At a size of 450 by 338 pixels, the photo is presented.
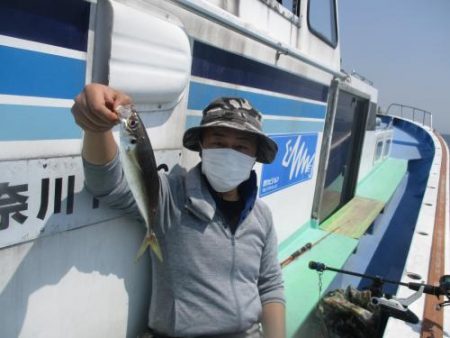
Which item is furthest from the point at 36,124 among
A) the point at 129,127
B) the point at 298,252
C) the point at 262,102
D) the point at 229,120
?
the point at 298,252

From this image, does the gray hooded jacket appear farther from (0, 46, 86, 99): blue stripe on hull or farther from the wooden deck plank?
the wooden deck plank

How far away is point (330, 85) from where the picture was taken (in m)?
3.64

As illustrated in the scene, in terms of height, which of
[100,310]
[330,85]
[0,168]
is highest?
[330,85]

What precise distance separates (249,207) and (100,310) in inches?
27.7

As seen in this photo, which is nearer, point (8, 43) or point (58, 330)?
point (8, 43)

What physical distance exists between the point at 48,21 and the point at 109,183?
49cm

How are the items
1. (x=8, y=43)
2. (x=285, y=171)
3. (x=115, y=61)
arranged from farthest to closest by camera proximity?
(x=285, y=171)
(x=115, y=61)
(x=8, y=43)

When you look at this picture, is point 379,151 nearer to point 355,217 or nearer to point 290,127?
point 355,217

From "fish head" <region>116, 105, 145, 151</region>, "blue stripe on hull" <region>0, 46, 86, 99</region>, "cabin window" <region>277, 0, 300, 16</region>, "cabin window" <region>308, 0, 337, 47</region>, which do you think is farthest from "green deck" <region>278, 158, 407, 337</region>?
"blue stripe on hull" <region>0, 46, 86, 99</region>

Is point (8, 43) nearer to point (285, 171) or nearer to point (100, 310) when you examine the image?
point (100, 310)

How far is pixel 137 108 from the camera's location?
1444 millimetres

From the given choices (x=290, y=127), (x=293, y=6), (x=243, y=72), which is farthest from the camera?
(x=290, y=127)

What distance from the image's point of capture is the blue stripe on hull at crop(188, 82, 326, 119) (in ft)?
5.97

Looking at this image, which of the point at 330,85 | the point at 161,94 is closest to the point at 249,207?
the point at 161,94
